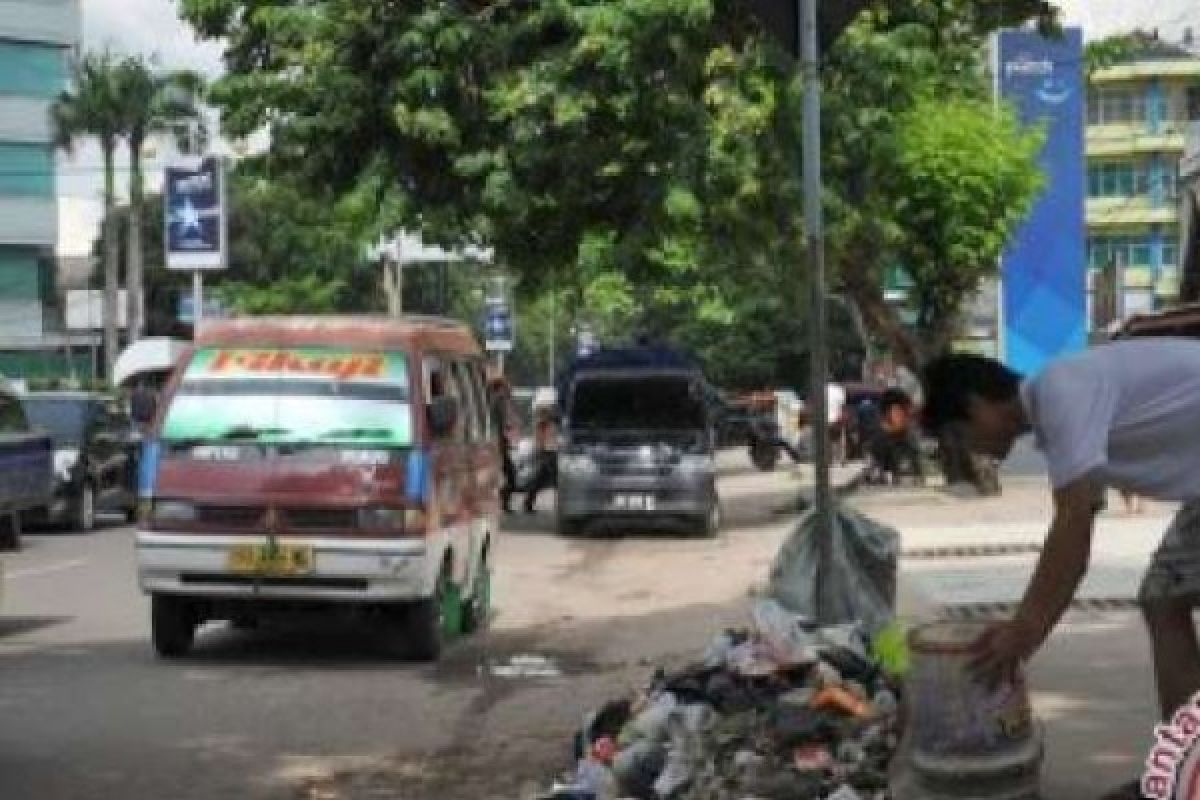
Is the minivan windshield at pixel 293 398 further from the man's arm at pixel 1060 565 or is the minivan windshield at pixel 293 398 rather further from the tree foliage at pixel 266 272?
the tree foliage at pixel 266 272

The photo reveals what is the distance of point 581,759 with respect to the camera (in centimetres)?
809

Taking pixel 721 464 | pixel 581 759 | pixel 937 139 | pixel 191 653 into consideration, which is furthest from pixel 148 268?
pixel 581 759

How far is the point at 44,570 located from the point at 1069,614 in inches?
443

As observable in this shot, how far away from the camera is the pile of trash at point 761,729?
7164 millimetres

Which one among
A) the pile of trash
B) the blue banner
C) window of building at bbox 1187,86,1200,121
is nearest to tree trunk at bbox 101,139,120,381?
window of building at bbox 1187,86,1200,121

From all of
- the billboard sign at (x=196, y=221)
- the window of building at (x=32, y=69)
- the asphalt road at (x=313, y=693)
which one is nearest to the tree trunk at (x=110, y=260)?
the window of building at (x=32, y=69)

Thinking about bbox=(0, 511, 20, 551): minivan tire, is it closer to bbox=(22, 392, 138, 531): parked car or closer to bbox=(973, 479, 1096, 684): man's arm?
bbox=(22, 392, 138, 531): parked car

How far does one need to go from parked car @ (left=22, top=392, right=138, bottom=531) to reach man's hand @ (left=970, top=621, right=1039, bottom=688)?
68.0ft

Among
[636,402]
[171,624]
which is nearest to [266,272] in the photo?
[636,402]

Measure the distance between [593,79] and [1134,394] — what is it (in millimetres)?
18553

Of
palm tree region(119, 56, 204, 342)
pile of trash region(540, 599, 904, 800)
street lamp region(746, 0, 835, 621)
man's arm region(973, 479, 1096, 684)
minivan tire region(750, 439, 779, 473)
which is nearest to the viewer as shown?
man's arm region(973, 479, 1096, 684)

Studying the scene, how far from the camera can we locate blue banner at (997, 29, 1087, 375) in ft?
116

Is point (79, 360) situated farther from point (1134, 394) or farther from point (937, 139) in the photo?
point (1134, 394)

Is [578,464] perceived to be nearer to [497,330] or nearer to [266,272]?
[497,330]
